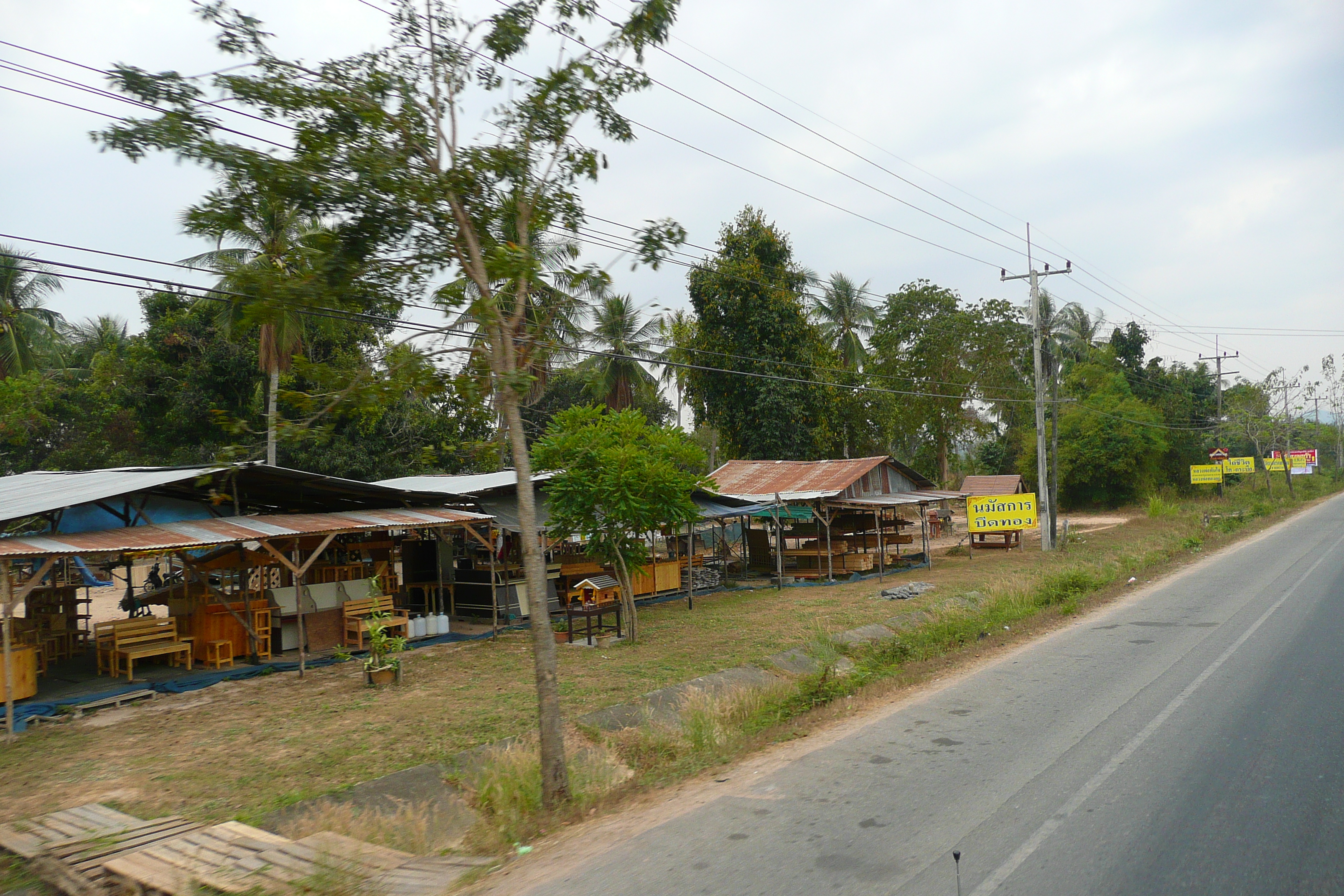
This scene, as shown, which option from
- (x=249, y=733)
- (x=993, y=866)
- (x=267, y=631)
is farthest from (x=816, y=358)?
(x=993, y=866)

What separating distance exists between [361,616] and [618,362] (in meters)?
26.4

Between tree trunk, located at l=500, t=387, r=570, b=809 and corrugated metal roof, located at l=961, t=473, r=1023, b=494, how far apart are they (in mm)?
32476

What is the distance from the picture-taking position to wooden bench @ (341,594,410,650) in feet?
54.0

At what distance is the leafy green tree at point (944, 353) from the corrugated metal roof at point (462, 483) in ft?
90.1

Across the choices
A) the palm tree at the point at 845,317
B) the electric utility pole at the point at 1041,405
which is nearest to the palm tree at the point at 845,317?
the palm tree at the point at 845,317

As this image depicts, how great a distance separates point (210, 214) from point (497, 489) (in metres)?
13.1

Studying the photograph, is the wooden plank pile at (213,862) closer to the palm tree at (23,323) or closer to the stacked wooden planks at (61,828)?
the stacked wooden planks at (61,828)

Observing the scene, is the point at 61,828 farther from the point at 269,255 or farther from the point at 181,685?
the point at 181,685

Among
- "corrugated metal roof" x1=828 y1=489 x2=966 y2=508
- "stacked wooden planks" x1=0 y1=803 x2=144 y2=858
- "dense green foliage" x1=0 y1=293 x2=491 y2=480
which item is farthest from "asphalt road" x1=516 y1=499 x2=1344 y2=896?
"dense green foliage" x1=0 y1=293 x2=491 y2=480

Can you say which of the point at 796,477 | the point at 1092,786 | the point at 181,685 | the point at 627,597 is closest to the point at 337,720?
the point at 181,685

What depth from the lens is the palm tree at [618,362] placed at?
1662 inches

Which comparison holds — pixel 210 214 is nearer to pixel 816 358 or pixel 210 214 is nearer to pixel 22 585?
pixel 22 585

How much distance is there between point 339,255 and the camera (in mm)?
7762

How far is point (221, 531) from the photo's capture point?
1372cm
